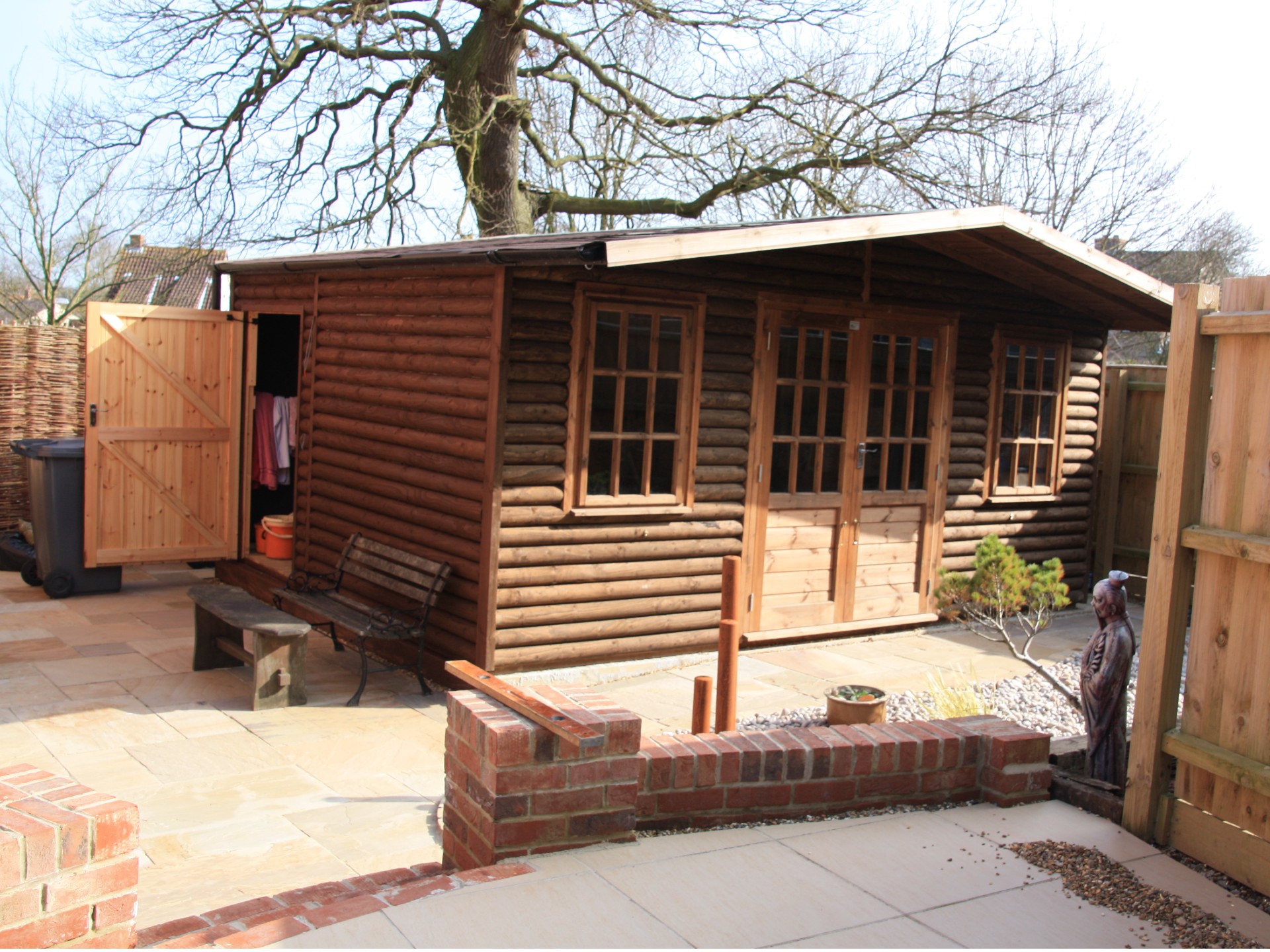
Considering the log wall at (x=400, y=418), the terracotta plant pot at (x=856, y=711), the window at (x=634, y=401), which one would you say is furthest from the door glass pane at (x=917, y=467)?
the log wall at (x=400, y=418)

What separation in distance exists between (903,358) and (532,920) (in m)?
6.25

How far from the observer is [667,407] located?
23.9 ft

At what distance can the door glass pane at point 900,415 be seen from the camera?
27.8ft

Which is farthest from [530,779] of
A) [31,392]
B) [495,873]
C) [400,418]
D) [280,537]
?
[31,392]

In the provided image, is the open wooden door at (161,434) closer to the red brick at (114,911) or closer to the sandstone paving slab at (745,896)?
the red brick at (114,911)

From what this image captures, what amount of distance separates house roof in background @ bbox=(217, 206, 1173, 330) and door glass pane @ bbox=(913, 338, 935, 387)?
0.66 metres

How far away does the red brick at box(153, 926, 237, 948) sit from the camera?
2.93 meters

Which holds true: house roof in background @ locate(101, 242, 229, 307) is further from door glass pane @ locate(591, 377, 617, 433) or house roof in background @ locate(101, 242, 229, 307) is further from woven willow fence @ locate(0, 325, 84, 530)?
door glass pane @ locate(591, 377, 617, 433)

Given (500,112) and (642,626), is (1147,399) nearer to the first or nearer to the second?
(642,626)

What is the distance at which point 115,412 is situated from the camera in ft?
30.8

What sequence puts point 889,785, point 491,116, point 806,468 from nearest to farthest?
point 889,785 < point 806,468 < point 491,116

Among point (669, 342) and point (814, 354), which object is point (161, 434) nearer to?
point (669, 342)

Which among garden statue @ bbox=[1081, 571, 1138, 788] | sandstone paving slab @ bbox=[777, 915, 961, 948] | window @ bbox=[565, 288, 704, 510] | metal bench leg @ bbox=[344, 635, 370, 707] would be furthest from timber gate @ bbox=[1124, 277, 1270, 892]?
metal bench leg @ bbox=[344, 635, 370, 707]

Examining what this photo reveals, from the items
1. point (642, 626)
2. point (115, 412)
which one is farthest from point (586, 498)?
point (115, 412)
